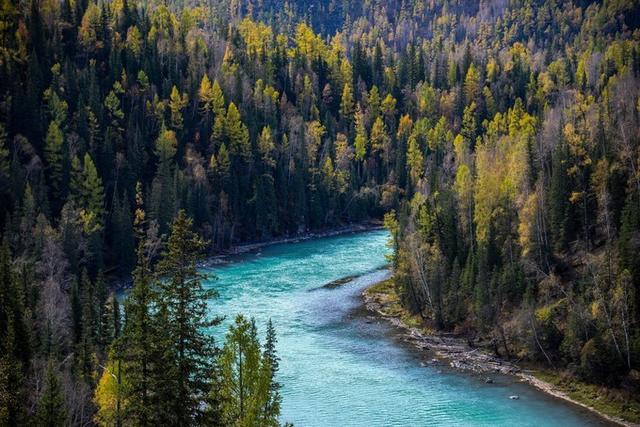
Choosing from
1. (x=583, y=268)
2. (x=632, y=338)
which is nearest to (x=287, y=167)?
(x=583, y=268)

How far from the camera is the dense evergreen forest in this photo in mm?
37594

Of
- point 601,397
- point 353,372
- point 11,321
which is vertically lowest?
point 353,372

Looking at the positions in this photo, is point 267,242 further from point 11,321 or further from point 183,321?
point 183,321

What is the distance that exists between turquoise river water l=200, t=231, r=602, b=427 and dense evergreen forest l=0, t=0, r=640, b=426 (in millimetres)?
4763

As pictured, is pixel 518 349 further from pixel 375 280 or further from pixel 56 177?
pixel 56 177

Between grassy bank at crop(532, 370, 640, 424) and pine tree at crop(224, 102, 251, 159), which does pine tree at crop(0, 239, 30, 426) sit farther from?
pine tree at crop(224, 102, 251, 159)

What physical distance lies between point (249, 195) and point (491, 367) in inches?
3233

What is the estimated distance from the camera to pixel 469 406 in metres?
60.3

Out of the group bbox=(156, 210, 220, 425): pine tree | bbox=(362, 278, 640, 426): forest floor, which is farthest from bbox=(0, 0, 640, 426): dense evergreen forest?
bbox=(362, 278, 640, 426): forest floor

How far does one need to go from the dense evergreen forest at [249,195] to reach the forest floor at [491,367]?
4.40ft

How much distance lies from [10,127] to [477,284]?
258 feet

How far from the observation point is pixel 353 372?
69062 millimetres

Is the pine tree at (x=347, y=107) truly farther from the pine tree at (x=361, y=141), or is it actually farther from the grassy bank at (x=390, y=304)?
the grassy bank at (x=390, y=304)

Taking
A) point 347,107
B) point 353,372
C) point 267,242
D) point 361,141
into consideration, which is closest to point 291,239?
point 267,242
